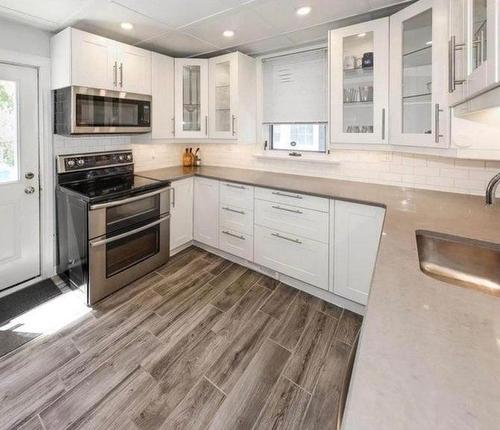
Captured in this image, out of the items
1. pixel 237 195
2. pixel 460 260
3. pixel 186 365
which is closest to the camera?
pixel 460 260

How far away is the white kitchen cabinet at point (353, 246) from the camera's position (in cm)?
219

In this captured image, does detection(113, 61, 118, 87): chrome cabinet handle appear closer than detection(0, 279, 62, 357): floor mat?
No

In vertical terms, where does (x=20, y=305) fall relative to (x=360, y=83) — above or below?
below

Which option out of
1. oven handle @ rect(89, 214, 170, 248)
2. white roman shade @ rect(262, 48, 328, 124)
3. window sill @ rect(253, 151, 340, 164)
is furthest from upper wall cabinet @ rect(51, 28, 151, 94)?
window sill @ rect(253, 151, 340, 164)

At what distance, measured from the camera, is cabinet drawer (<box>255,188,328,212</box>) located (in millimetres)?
2434

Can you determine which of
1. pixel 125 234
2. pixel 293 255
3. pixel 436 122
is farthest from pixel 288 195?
pixel 125 234

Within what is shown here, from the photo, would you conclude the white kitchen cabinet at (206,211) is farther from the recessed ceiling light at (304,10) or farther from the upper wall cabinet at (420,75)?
the upper wall cabinet at (420,75)

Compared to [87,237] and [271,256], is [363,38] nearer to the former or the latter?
[271,256]

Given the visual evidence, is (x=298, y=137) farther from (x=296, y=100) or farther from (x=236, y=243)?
(x=236, y=243)

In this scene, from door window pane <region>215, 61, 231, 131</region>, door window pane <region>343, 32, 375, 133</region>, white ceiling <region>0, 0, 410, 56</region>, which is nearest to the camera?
white ceiling <region>0, 0, 410, 56</region>

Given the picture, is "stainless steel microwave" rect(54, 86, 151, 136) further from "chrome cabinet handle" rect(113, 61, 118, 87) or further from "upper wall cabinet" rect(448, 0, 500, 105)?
"upper wall cabinet" rect(448, 0, 500, 105)

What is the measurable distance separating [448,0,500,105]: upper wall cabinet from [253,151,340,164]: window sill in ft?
4.90

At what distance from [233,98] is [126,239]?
1.81 meters

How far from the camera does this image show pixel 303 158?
10.3ft
